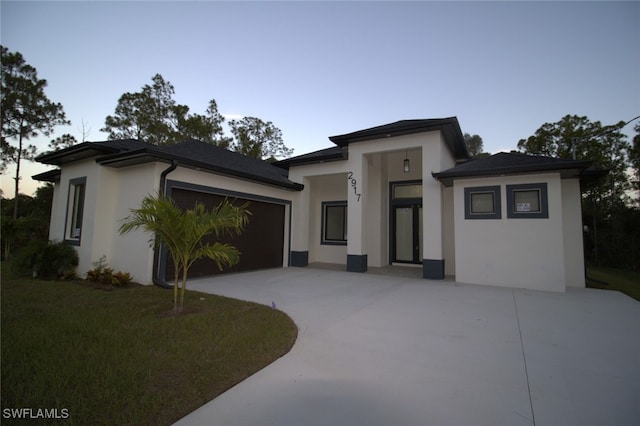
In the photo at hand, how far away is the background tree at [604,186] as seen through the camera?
53.2 feet

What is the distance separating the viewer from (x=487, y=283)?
7320 mm

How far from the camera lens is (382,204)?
35.6 ft

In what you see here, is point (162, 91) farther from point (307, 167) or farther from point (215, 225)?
point (215, 225)

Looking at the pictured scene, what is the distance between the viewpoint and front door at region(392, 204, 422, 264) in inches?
405

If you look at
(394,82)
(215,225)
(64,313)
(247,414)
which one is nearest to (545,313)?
(247,414)

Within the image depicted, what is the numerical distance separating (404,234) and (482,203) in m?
3.40

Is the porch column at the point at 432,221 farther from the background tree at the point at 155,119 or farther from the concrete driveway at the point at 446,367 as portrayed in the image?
the background tree at the point at 155,119

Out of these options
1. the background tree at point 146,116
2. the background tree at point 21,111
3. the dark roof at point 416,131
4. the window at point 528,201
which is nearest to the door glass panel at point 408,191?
the dark roof at point 416,131

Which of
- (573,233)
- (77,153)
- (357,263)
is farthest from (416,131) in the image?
(77,153)

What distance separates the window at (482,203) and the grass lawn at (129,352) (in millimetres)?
5952

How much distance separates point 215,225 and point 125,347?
182 cm

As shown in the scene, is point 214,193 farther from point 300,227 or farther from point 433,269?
point 433,269

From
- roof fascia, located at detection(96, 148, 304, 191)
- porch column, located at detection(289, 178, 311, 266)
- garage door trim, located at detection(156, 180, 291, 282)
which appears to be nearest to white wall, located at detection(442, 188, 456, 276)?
porch column, located at detection(289, 178, 311, 266)

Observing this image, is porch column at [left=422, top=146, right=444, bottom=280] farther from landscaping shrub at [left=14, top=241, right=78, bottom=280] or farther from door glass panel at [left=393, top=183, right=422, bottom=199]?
landscaping shrub at [left=14, top=241, right=78, bottom=280]
